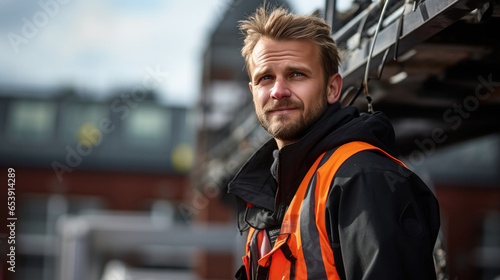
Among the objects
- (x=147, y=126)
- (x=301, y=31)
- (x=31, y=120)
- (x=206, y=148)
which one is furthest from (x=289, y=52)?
(x=31, y=120)

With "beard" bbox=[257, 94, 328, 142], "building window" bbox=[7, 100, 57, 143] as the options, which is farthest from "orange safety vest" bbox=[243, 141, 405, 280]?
"building window" bbox=[7, 100, 57, 143]

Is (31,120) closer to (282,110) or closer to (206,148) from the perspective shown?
(206,148)

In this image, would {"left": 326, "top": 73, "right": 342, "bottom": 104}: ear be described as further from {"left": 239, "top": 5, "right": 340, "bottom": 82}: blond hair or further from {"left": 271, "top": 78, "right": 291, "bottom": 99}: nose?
{"left": 271, "top": 78, "right": 291, "bottom": 99}: nose

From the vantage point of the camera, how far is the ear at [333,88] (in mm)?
1983

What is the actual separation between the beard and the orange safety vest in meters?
0.14

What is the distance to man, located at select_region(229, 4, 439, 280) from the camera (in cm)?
150

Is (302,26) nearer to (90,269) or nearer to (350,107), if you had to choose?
(350,107)

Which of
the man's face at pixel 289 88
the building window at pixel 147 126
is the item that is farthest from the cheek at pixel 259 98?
the building window at pixel 147 126

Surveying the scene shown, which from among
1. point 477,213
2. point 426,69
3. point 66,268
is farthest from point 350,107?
point 477,213

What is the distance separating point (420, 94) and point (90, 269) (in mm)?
4336

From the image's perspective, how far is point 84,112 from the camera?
23609 mm

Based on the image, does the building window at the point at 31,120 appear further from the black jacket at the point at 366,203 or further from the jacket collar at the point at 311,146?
the black jacket at the point at 366,203

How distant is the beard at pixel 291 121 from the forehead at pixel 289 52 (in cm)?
13

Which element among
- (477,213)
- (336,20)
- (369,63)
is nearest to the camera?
(369,63)
